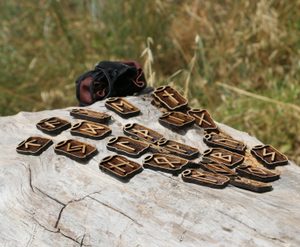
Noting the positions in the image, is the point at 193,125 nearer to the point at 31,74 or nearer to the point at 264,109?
the point at 264,109

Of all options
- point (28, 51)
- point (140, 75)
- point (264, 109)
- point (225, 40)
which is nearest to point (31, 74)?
point (28, 51)

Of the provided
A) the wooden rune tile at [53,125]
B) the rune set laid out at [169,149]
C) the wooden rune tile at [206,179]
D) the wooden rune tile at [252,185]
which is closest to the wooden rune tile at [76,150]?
the rune set laid out at [169,149]

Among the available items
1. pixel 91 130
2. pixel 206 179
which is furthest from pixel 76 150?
pixel 206 179

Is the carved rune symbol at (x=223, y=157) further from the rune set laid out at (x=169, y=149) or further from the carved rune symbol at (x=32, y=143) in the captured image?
the carved rune symbol at (x=32, y=143)

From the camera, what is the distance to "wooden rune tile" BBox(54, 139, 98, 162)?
2328 mm

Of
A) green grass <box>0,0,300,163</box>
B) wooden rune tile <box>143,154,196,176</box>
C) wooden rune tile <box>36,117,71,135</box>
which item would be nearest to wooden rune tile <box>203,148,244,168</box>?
wooden rune tile <box>143,154,196,176</box>

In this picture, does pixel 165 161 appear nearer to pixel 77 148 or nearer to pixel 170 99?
pixel 77 148

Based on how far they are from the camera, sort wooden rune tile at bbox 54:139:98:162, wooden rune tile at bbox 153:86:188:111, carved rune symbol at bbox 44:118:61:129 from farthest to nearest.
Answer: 1. wooden rune tile at bbox 153:86:188:111
2. carved rune symbol at bbox 44:118:61:129
3. wooden rune tile at bbox 54:139:98:162

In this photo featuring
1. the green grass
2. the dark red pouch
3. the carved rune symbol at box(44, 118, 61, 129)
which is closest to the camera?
the carved rune symbol at box(44, 118, 61, 129)

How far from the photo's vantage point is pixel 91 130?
2.48 meters

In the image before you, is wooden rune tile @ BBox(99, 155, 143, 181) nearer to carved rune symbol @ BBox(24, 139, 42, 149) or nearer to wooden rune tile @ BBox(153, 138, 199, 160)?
wooden rune tile @ BBox(153, 138, 199, 160)

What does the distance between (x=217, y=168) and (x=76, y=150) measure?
47 centimetres

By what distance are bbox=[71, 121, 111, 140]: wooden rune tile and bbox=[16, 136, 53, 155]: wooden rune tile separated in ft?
0.34

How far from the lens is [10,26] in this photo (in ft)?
16.8
